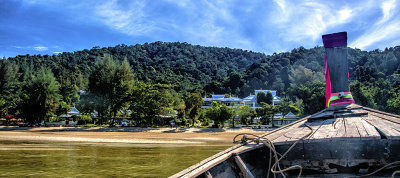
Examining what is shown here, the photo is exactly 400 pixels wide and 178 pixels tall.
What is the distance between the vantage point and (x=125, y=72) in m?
38.0

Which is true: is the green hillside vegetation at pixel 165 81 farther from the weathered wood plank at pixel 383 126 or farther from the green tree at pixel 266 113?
the weathered wood plank at pixel 383 126

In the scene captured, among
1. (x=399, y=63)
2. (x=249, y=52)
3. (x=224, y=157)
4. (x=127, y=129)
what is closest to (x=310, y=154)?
(x=224, y=157)

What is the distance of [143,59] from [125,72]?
8611 centimetres

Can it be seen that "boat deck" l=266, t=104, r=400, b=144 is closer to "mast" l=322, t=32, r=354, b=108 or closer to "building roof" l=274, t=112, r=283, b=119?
"mast" l=322, t=32, r=354, b=108

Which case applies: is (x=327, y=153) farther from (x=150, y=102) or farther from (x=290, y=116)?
(x=290, y=116)

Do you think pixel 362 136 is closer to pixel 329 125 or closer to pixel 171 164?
pixel 329 125

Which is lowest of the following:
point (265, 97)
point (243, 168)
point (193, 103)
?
point (243, 168)

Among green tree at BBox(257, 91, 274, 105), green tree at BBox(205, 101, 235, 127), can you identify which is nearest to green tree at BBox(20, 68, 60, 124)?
green tree at BBox(205, 101, 235, 127)

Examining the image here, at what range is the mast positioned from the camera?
4.03 meters

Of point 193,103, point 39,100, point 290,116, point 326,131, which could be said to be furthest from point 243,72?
point 326,131

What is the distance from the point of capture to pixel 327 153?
2.88 meters

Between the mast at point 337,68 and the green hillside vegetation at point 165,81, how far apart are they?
29.7 metres

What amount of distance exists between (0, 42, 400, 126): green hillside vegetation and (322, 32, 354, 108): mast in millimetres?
29692

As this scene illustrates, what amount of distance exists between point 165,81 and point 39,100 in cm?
5047
